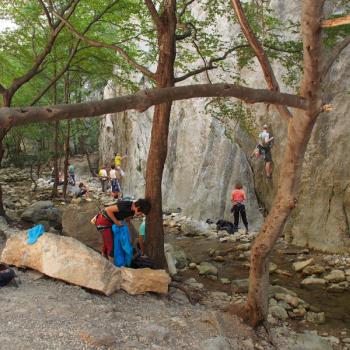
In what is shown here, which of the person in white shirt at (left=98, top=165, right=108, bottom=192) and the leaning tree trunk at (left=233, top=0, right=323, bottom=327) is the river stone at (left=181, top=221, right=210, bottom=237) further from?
the person in white shirt at (left=98, top=165, right=108, bottom=192)

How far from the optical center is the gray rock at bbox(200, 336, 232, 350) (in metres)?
5.08

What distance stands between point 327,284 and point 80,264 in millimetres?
5655

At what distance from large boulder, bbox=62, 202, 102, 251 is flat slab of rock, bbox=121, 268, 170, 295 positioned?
3.03 meters

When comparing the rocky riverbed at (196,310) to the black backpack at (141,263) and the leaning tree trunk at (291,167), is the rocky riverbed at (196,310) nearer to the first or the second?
the leaning tree trunk at (291,167)

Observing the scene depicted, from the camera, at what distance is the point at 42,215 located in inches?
527

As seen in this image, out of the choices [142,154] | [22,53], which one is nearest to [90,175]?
[142,154]

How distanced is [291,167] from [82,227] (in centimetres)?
640

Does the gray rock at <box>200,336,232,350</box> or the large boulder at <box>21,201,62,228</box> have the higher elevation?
the large boulder at <box>21,201,62,228</box>

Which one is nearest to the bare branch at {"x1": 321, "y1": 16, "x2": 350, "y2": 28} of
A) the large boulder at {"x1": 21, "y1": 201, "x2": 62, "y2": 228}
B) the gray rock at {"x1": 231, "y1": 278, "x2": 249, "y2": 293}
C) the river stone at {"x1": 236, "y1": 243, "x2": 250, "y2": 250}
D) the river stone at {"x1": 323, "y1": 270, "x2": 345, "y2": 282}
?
the gray rock at {"x1": 231, "y1": 278, "x2": 249, "y2": 293}

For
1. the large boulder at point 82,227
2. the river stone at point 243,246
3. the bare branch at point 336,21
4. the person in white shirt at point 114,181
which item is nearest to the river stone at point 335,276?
the river stone at point 243,246

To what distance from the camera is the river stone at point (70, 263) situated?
580 centimetres

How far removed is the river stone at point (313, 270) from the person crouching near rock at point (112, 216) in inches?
189

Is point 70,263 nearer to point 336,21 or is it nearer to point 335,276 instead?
point 336,21

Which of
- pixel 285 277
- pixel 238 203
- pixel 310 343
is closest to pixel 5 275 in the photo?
pixel 310 343
